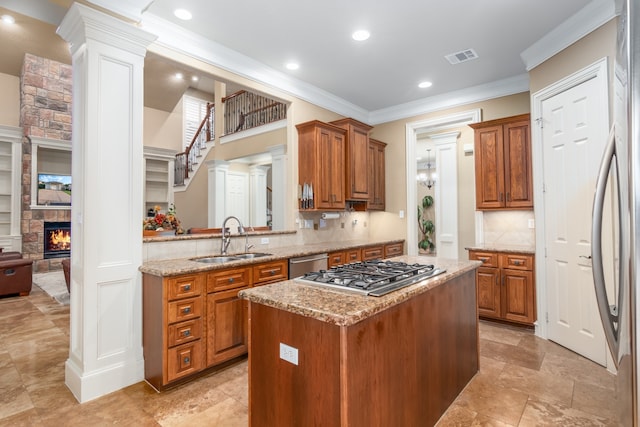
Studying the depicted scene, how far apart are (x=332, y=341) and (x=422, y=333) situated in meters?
0.76

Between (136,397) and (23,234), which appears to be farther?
(23,234)

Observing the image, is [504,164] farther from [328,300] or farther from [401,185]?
[328,300]

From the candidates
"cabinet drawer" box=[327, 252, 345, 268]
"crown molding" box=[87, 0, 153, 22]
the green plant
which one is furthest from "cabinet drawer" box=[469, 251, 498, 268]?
the green plant

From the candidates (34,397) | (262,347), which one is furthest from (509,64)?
(34,397)

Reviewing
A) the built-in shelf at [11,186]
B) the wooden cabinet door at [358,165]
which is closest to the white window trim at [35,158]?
the built-in shelf at [11,186]

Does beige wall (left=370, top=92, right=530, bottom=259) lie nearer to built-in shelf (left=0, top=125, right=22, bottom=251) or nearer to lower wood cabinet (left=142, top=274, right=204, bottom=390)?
lower wood cabinet (left=142, top=274, right=204, bottom=390)

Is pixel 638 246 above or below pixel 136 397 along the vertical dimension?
above

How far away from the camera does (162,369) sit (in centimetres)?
242

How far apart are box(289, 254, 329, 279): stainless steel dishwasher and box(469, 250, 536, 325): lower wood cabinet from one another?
1727 mm

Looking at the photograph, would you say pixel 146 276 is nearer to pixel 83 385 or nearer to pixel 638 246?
pixel 83 385

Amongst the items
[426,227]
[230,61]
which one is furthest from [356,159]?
[426,227]

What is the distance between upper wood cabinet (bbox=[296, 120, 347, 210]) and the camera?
430 centimetres

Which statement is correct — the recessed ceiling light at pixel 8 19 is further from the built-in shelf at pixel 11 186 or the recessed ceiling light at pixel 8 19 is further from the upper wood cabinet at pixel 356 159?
the upper wood cabinet at pixel 356 159

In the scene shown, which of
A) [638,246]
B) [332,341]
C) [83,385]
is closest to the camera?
[638,246]
